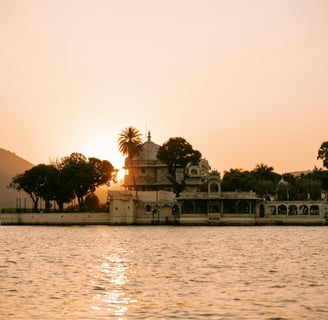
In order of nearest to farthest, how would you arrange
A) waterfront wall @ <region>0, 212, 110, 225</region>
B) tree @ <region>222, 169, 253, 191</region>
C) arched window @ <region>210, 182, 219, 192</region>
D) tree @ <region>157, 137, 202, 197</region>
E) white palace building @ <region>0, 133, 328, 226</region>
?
white palace building @ <region>0, 133, 328, 226</region> → arched window @ <region>210, 182, 219, 192</region> → waterfront wall @ <region>0, 212, 110, 225</region> → tree @ <region>157, 137, 202, 197</region> → tree @ <region>222, 169, 253, 191</region>

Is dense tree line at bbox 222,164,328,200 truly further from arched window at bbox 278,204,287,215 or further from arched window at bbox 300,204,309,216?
arched window at bbox 278,204,287,215

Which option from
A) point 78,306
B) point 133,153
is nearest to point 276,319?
point 78,306

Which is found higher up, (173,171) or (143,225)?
(173,171)

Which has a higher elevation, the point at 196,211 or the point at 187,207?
the point at 187,207

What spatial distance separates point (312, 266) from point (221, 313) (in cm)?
1995

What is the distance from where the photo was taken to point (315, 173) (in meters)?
174

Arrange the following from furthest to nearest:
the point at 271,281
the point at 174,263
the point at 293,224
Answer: the point at 293,224 < the point at 174,263 < the point at 271,281

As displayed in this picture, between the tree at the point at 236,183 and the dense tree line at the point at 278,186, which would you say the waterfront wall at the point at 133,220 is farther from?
the tree at the point at 236,183

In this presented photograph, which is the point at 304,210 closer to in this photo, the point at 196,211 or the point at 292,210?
the point at 292,210

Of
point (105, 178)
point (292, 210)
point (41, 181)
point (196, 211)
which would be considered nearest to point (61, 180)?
point (41, 181)

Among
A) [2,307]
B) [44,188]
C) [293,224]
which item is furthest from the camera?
[44,188]

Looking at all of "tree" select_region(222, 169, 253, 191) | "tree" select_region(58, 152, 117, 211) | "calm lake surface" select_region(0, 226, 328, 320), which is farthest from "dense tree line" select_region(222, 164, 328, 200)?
"calm lake surface" select_region(0, 226, 328, 320)

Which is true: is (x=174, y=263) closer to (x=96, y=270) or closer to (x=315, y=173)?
(x=96, y=270)

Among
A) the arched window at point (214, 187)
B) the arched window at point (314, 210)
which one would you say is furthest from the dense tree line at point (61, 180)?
the arched window at point (314, 210)
